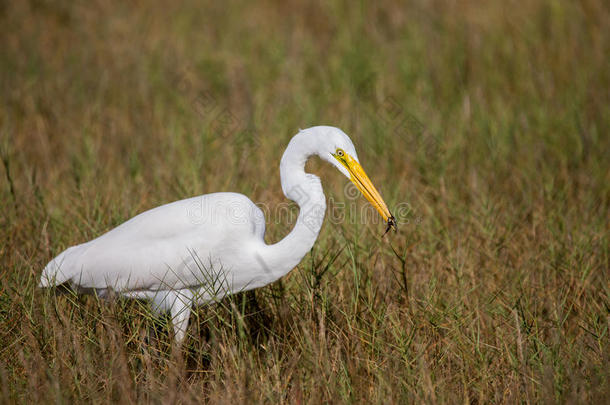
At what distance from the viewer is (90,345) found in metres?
2.59

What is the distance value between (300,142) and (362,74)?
9.81 ft

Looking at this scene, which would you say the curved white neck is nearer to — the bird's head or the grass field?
the bird's head

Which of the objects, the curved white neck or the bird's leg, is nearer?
the curved white neck

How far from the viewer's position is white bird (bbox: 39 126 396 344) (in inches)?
96.7

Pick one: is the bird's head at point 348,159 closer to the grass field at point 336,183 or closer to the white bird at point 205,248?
the white bird at point 205,248

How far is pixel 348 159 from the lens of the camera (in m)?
2.40

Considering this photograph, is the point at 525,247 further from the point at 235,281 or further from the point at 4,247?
the point at 4,247

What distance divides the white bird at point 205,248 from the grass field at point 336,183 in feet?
0.50

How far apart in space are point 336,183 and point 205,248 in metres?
1.78

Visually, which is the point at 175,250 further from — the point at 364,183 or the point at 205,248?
the point at 364,183

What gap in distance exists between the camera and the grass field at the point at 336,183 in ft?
8.04

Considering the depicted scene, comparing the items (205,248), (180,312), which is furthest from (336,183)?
(180,312)

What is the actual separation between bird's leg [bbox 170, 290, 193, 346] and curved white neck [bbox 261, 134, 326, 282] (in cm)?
44

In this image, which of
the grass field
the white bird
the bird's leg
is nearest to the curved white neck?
the white bird
